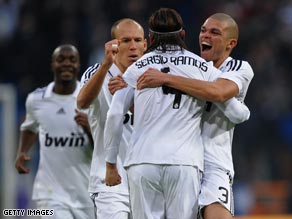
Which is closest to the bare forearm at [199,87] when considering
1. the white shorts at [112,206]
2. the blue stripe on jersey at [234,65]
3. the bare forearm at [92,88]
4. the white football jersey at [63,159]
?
the blue stripe on jersey at [234,65]

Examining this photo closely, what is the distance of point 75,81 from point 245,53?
703 cm

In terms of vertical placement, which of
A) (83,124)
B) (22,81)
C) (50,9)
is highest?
(50,9)

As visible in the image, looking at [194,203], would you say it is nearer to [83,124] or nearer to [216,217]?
[216,217]

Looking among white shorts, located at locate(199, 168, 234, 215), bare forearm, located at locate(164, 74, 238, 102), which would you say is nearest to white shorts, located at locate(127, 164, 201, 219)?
white shorts, located at locate(199, 168, 234, 215)

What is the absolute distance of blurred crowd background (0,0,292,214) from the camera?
14562mm

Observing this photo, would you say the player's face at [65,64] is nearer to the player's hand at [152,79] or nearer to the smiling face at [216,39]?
the smiling face at [216,39]

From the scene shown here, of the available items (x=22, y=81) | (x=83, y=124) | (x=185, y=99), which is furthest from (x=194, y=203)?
(x=22, y=81)

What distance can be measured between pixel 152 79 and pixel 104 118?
1.22 meters

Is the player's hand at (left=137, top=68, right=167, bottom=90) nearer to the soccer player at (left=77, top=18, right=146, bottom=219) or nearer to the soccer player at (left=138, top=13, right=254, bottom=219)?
the soccer player at (left=138, top=13, right=254, bottom=219)

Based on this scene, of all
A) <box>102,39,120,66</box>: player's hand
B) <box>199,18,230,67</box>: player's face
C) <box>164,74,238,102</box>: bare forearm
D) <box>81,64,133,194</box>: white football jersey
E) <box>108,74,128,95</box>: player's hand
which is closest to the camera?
<box>164,74,238,102</box>: bare forearm

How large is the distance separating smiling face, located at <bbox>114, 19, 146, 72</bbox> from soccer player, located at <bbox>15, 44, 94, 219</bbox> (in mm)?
1030

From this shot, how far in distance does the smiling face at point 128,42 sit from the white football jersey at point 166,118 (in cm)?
92

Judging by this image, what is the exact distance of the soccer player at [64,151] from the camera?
331 inches

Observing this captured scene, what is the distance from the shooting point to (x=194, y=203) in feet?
21.0
